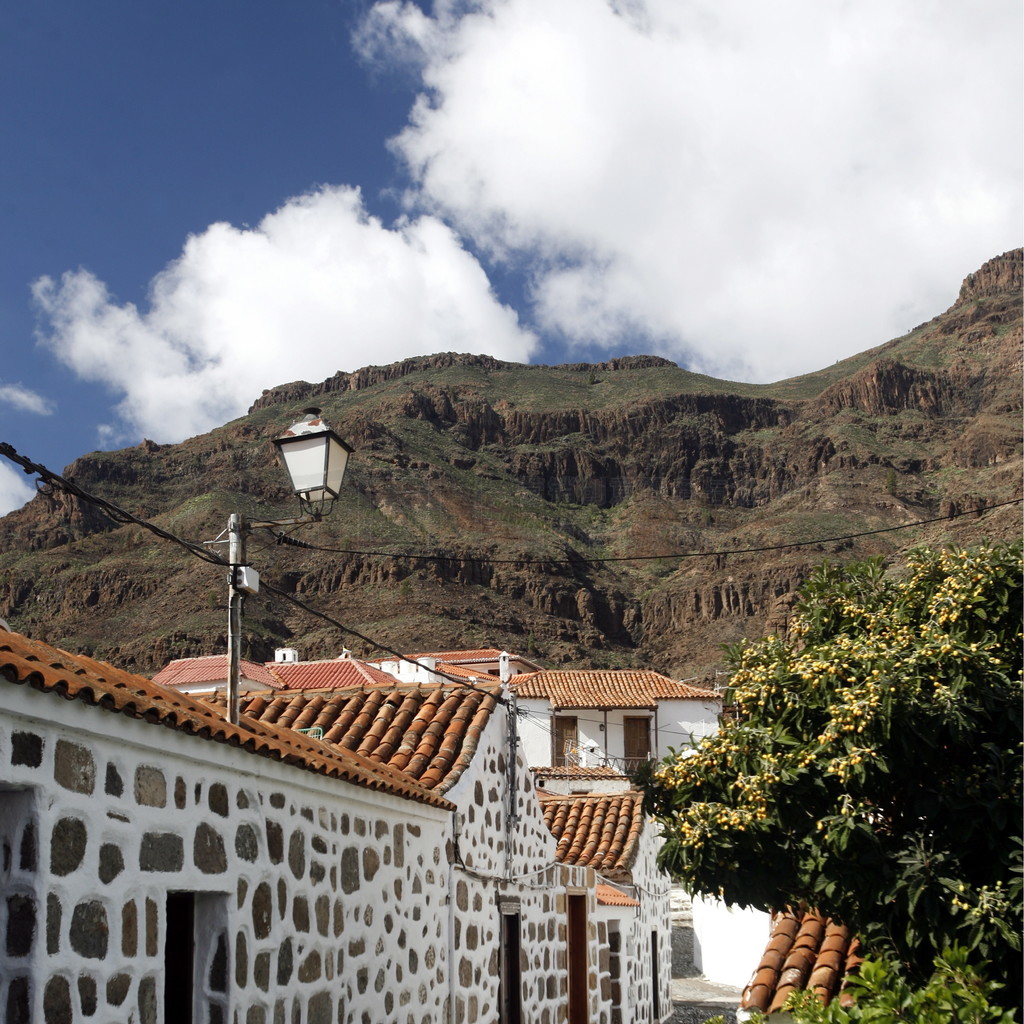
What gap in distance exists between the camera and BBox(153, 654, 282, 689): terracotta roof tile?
4370cm

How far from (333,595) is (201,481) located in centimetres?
2339

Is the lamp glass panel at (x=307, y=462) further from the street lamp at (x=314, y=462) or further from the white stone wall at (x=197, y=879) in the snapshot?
the white stone wall at (x=197, y=879)

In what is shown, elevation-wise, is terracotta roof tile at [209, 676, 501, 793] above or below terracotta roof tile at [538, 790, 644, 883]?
above

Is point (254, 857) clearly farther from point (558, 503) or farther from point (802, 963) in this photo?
point (558, 503)

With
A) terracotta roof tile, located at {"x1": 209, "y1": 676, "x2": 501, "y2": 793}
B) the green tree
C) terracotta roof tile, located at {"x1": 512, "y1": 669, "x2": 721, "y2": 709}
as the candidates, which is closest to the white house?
terracotta roof tile, located at {"x1": 512, "y1": 669, "x2": 721, "y2": 709}

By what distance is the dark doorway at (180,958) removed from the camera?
16.9ft

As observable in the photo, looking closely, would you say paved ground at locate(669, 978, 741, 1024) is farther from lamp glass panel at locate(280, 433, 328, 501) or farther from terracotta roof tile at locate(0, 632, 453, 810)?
lamp glass panel at locate(280, 433, 328, 501)

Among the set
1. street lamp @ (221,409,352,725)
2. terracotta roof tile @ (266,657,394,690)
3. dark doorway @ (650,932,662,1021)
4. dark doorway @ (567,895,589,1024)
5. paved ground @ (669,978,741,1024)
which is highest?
terracotta roof tile @ (266,657,394,690)

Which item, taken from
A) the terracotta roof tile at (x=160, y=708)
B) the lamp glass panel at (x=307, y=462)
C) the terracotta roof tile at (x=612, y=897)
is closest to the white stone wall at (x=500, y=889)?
the terracotta roof tile at (x=160, y=708)

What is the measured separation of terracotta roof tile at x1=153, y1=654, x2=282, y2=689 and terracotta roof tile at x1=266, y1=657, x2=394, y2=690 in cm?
59

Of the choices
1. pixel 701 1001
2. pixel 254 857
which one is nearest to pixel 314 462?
pixel 254 857

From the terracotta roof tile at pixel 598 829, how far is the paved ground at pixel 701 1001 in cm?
272

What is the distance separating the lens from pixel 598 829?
51.9ft

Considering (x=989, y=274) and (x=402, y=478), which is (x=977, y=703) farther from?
(x=989, y=274)
